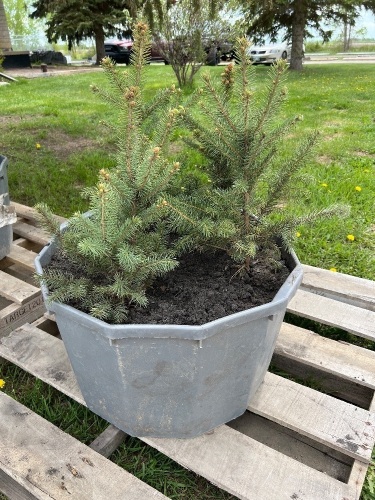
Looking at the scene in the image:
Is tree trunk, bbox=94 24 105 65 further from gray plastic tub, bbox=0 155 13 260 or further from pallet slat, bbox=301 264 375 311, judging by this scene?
pallet slat, bbox=301 264 375 311

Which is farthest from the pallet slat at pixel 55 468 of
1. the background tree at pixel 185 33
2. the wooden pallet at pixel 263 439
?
the background tree at pixel 185 33

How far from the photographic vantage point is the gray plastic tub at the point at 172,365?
3.99 ft

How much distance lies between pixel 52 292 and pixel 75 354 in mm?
248

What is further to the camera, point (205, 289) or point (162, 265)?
point (205, 289)

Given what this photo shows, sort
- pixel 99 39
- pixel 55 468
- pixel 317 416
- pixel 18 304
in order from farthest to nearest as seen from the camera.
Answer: pixel 99 39, pixel 18 304, pixel 317 416, pixel 55 468

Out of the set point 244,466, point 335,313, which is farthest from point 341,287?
point 244,466

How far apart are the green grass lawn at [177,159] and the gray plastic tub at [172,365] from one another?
0.60 feet

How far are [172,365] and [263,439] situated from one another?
59 cm

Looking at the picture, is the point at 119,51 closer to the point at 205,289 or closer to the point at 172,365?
the point at 205,289

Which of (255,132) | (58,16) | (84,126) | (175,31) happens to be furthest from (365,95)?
(58,16)

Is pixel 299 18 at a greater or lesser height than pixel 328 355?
greater

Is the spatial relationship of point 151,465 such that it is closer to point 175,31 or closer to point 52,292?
point 52,292

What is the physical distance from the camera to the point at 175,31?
7848 millimetres

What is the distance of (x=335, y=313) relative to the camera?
1.97m
